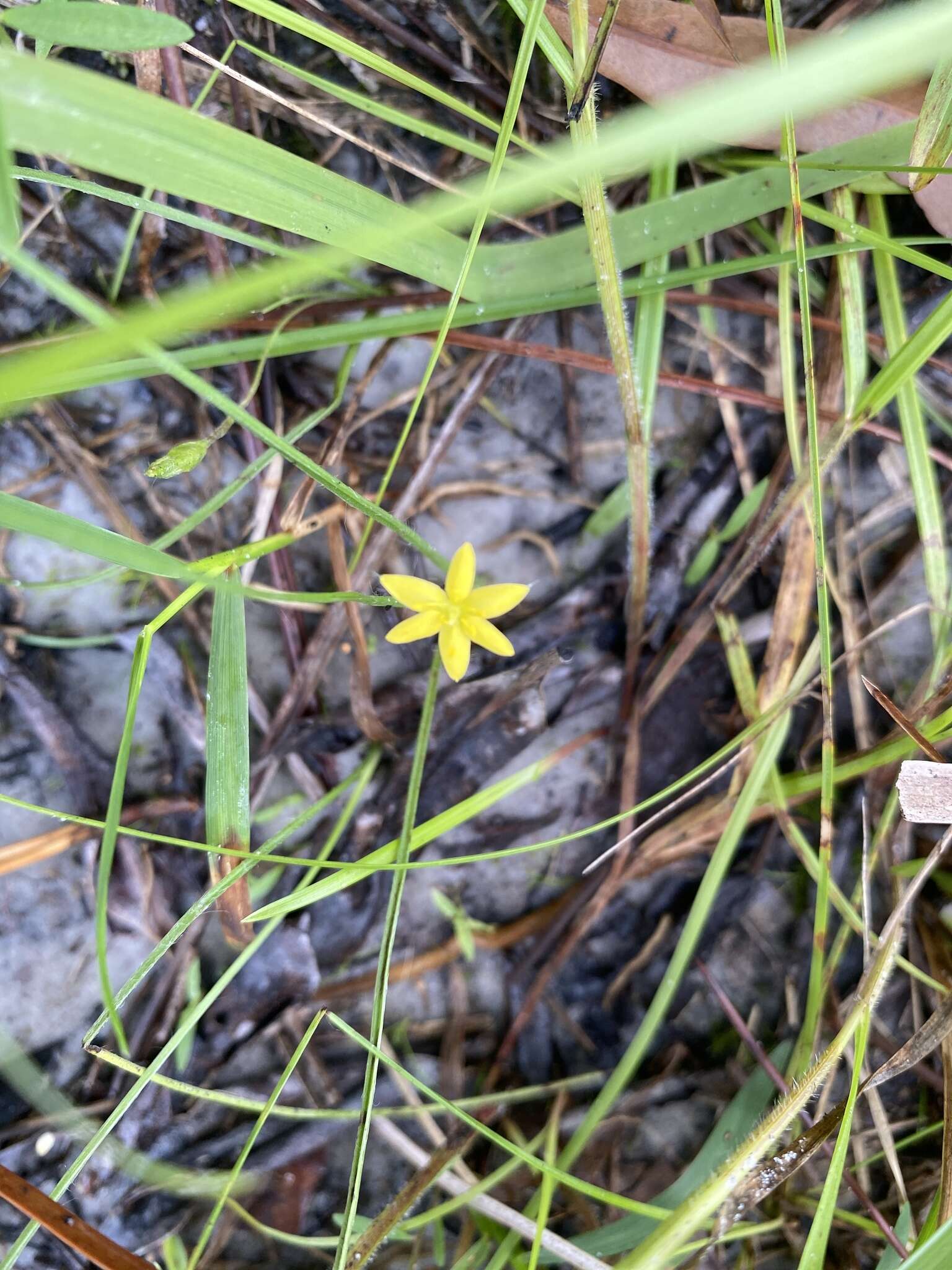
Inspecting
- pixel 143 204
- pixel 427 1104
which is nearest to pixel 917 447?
pixel 143 204

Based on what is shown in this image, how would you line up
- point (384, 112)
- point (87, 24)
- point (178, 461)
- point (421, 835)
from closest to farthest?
1. point (87, 24)
2. point (178, 461)
3. point (384, 112)
4. point (421, 835)

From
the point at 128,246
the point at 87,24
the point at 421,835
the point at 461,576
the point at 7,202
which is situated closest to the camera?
the point at 7,202

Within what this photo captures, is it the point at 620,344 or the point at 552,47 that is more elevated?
the point at 552,47

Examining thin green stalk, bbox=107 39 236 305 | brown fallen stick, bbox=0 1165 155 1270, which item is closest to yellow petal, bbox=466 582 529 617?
thin green stalk, bbox=107 39 236 305

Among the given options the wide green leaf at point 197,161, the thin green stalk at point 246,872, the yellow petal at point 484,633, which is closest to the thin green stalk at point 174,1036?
the thin green stalk at point 246,872

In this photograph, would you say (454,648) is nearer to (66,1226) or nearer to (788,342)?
(788,342)

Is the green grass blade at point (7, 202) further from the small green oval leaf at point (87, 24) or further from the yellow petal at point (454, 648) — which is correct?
the yellow petal at point (454, 648)

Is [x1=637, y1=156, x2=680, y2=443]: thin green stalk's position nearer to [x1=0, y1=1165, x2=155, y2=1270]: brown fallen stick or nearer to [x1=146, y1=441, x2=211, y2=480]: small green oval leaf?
[x1=146, y1=441, x2=211, y2=480]: small green oval leaf
